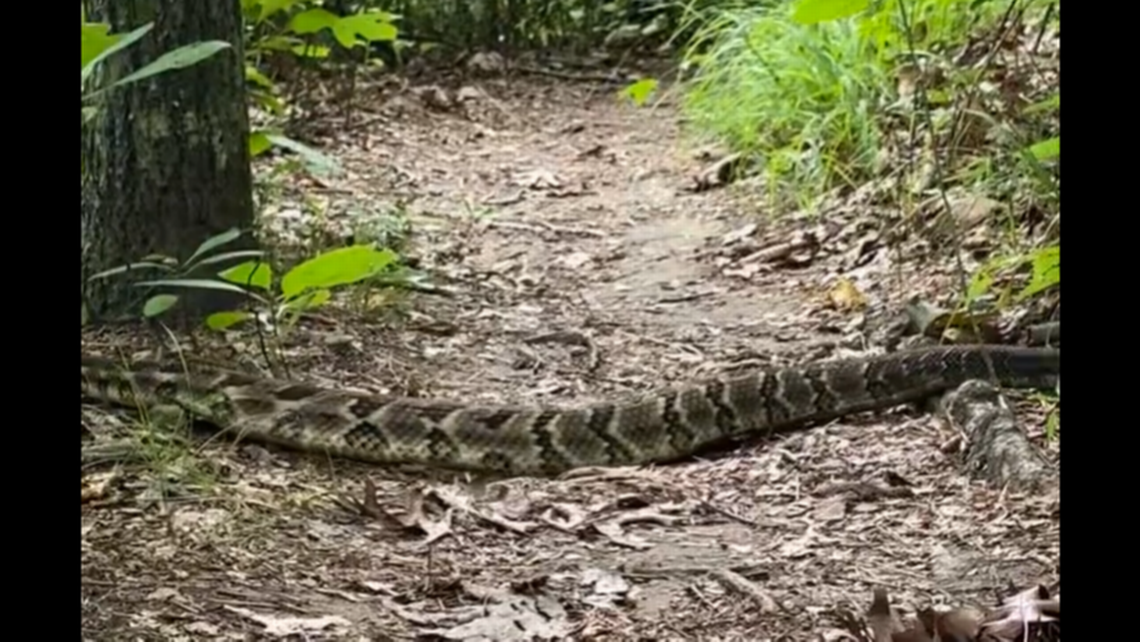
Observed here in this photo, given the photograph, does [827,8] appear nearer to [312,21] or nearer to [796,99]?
[312,21]

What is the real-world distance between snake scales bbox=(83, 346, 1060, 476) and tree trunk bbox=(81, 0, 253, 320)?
0.61 metres

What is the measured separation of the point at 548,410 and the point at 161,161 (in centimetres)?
164

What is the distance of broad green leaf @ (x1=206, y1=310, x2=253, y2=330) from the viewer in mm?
4941

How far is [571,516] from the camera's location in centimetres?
400

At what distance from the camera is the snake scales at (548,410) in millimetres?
4555

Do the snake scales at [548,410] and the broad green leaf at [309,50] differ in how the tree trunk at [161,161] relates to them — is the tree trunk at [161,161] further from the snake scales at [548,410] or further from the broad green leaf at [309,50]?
the broad green leaf at [309,50]

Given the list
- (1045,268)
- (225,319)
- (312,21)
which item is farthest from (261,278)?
(312,21)

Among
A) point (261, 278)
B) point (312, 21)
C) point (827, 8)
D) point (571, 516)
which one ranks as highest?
point (827, 8)

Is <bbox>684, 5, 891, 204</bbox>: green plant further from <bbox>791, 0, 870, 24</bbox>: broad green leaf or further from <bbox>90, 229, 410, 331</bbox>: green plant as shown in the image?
<bbox>791, 0, 870, 24</bbox>: broad green leaf

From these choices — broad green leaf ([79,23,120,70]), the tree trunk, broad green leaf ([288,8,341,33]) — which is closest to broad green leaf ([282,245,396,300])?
broad green leaf ([79,23,120,70])

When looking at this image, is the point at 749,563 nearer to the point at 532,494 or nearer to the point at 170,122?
the point at 532,494

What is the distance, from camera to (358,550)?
360 centimetres
